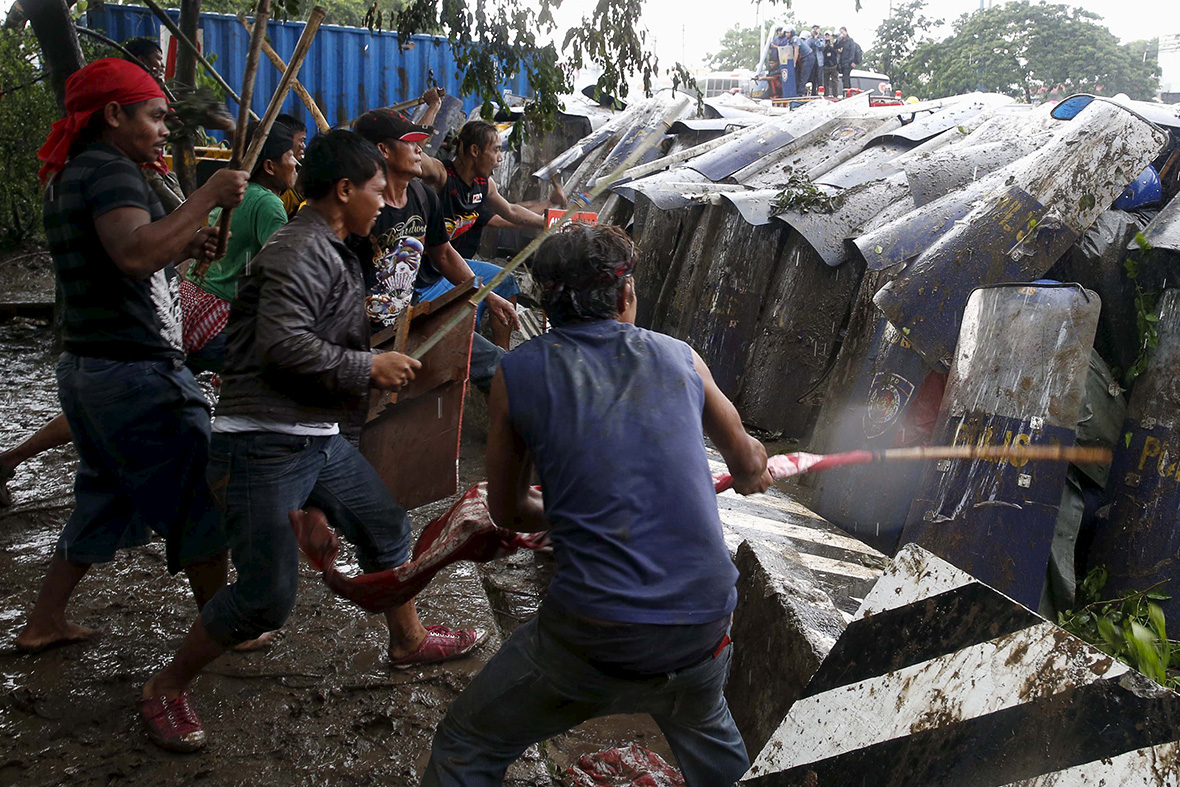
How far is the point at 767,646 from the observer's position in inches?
103

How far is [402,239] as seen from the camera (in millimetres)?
3566

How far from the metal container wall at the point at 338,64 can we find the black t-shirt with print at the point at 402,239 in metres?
7.98

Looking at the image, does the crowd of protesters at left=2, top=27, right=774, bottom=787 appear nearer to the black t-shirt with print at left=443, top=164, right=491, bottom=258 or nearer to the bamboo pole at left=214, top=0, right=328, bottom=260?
the bamboo pole at left=214, top=0, right=328, bottom=260

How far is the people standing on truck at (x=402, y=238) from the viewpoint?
9.97ft

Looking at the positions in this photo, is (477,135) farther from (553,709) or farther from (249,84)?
(553,709)

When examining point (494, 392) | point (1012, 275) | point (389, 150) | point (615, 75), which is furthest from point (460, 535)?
point (1012, 275)

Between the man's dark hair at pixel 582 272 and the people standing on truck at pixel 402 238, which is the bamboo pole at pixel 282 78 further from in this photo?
the man's dark hair at pixel 582 272

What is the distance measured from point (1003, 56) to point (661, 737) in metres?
25.2

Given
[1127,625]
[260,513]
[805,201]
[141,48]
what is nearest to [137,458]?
[260,513]

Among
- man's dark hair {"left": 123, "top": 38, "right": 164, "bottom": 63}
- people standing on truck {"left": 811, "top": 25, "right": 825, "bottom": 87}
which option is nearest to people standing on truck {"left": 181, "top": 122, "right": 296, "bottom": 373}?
man's dark hair {"left": 123, "top": 38, "right": 164, "bottom": 63}

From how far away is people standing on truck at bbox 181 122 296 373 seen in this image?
3.25 metres

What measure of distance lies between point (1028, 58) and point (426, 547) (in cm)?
2651

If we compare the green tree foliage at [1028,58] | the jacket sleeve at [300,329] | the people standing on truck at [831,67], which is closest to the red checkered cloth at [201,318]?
the jacket sleeve at [300,329]

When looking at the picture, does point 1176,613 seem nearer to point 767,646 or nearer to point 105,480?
point 767,646
